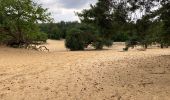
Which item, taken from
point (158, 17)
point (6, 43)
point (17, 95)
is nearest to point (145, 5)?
point (158, 17)

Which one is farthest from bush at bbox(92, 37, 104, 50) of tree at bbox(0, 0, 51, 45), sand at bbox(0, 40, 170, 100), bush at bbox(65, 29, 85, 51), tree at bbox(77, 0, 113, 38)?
tree at bbox(77, 0, 113, 38)

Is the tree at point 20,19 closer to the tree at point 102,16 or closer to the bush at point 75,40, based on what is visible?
the tree at point 102,16

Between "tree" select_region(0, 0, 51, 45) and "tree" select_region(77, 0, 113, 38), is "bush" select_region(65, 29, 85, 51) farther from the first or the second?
"tree" select_region(77, 0, 113, 38)

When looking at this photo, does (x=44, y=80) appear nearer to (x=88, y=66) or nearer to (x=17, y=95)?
(x=17, y=95)

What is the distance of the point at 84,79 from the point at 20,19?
1227cm

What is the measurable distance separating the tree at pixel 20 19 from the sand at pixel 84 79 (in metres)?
5.91

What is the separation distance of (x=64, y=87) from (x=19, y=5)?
12.7m

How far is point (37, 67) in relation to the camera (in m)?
17.0

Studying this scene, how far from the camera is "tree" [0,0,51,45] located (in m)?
24.8

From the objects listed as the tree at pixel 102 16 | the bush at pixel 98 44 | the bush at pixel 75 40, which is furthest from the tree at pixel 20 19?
the bush at pixel 98 44

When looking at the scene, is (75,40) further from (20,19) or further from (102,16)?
(102,16)

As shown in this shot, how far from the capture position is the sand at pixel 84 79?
1204 centimetres

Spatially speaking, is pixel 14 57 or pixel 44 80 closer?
pixel 44 80

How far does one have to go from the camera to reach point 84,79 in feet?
47.0
